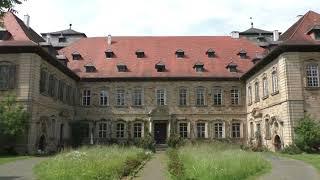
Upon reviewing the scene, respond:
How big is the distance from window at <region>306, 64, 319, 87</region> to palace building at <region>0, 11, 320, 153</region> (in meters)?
2.11

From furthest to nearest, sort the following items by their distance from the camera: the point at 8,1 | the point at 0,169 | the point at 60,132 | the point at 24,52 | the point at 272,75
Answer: the point at 60,132, the point at 272,75, the point at 24,52, the point at 0,169, the point at 8,1

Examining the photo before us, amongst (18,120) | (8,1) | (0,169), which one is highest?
(8,1)

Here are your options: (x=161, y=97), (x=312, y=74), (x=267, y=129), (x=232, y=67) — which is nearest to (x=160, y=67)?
(x=161, y=97)

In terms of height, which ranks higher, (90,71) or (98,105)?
(90,71)

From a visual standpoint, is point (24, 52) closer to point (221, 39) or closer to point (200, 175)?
point (200, 175)

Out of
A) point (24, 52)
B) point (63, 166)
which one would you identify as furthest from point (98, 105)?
point (63, 166)

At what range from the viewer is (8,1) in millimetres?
9789

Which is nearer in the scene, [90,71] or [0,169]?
[0,169]

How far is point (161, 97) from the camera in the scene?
38.8 m

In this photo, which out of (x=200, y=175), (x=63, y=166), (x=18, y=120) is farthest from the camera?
(x=18, y=120)

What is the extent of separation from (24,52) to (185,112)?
16.4 meters

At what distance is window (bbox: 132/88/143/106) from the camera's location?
38.8m

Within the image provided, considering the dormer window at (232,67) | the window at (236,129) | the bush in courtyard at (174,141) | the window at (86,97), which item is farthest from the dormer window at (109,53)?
the window at (236,129)

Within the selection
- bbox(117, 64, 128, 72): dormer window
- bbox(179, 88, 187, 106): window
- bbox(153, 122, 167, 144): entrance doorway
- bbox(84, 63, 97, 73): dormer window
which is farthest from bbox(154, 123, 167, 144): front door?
bbox(84, 63, 97, 73): dormer window
